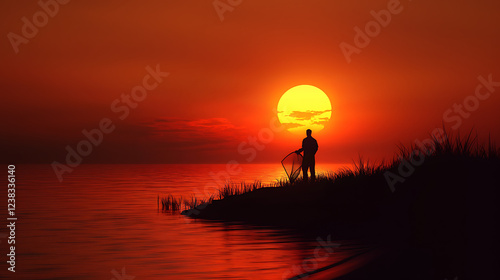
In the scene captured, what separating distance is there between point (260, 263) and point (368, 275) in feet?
19.0

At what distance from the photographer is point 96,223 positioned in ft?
94.6

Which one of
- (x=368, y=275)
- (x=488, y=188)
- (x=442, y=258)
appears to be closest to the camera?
(x=368, y=275)

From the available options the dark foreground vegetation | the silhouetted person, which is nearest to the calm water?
the dark foreground vegetation

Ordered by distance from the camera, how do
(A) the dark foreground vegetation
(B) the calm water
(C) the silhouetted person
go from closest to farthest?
(A) the dark foreground vegetation
(B) the calm water
(C) the silhouetted person

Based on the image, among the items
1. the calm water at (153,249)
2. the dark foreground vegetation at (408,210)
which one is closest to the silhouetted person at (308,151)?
the dark foreground vegetation at (408,210)

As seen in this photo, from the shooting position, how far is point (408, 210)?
2070 cm

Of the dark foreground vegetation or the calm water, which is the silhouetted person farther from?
the calm water

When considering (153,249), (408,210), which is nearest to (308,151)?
(408,210)

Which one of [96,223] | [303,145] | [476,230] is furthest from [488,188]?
[96,223]

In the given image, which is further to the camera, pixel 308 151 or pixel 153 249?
pixel 308 151

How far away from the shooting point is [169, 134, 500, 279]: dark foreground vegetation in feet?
40.9

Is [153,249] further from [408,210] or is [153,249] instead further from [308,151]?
[308,151]

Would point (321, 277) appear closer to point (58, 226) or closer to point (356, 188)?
point (356, 188)

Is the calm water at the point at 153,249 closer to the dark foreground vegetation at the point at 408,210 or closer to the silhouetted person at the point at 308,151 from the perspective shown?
the dark foreground vegetation at the point at 408,210
